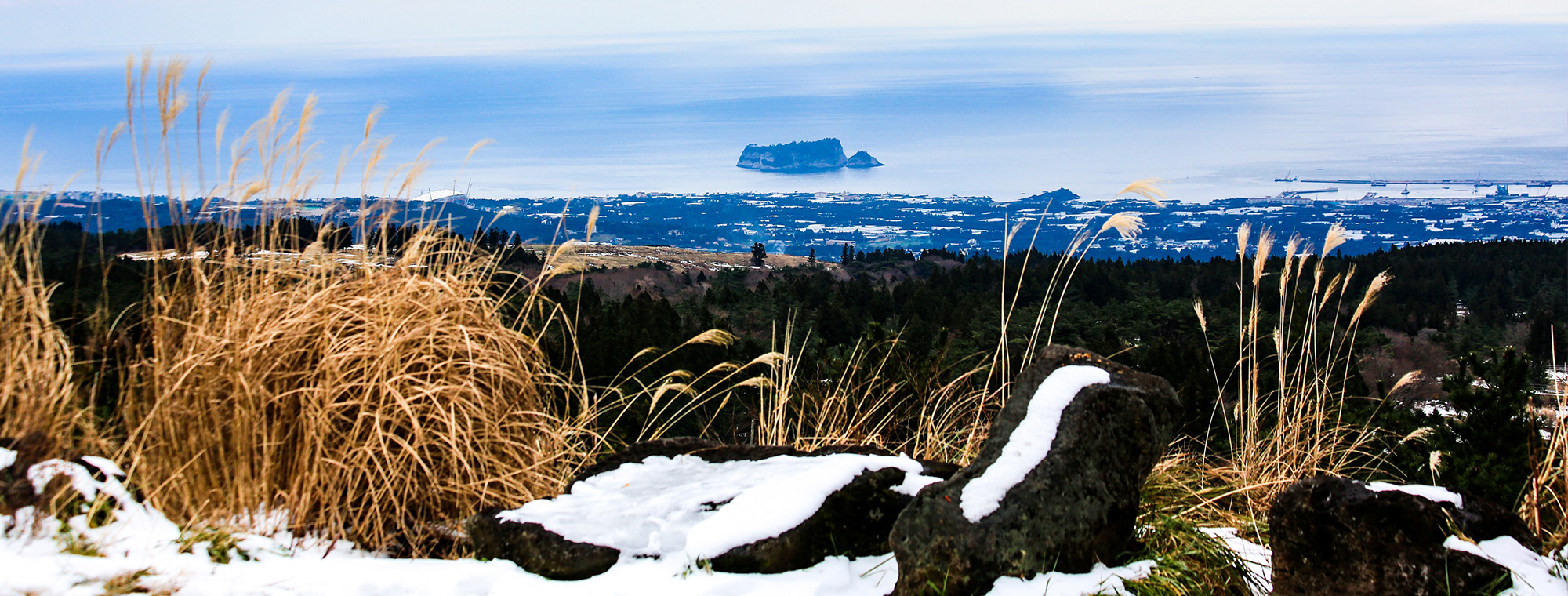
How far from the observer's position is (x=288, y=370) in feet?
10.6

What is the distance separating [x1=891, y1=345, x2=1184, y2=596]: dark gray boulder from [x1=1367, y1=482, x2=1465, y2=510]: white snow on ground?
0.54 m

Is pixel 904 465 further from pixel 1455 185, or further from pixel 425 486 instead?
pixel 1455 185

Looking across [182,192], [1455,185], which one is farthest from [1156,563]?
[1455,185]

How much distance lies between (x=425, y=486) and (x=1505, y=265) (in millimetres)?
33584

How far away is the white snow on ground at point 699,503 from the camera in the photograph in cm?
277

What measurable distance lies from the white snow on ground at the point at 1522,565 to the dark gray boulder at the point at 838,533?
4.73 ft

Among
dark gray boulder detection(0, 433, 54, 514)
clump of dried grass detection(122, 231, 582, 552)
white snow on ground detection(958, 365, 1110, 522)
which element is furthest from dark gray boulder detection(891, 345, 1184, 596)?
dark gray boulder detection(0, 433, 54, 514)

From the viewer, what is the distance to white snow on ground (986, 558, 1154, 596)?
2406 millimetres

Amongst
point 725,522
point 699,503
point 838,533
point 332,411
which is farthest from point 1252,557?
point 332,411

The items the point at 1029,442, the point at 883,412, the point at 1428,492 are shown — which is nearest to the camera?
the point at 1428,492

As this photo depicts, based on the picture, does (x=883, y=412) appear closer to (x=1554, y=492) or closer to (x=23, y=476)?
(x=1554, y=492)

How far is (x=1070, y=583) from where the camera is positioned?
2.46 meters

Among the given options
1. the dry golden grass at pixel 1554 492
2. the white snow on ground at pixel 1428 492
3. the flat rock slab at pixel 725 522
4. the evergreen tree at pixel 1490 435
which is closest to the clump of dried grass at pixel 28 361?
the flat rock slab at pixel 725 522

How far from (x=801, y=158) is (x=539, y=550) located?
10591 cm
